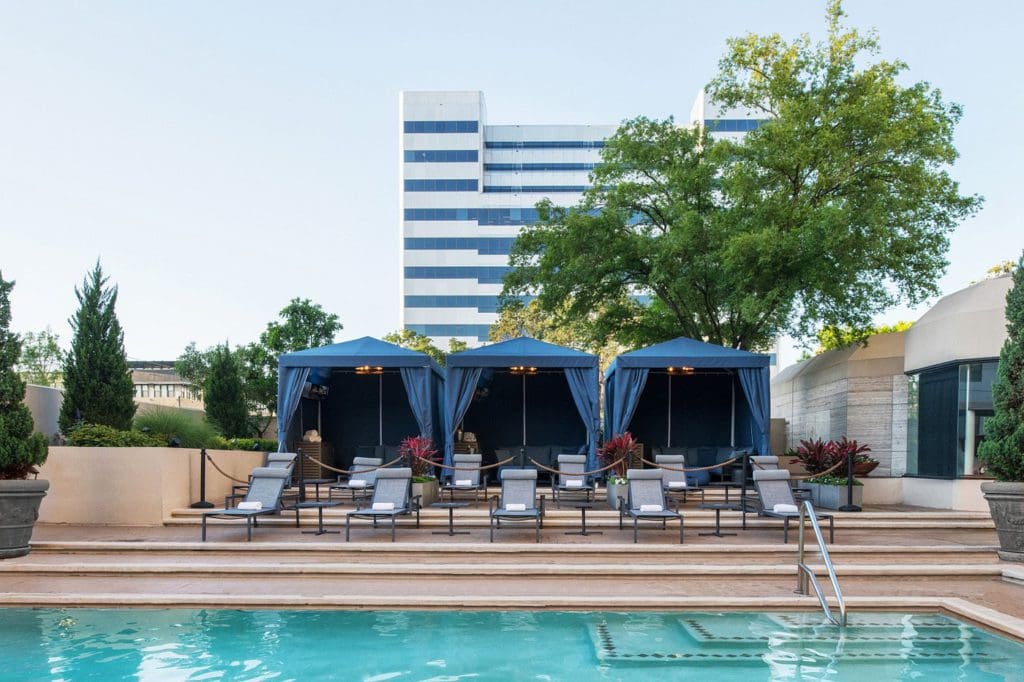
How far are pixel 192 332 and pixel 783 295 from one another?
27124 mm

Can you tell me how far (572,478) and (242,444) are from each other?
7.54 m

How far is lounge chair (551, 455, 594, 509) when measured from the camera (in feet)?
35.3

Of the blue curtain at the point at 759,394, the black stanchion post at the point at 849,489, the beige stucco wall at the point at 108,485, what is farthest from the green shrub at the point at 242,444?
the black stanchion post at the point at 849,489

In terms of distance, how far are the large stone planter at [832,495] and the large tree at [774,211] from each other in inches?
170

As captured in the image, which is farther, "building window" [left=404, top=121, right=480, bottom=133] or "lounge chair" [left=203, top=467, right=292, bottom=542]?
"building window" [left=404, top=121, right=480, bottom=133]

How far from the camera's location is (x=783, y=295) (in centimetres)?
1506

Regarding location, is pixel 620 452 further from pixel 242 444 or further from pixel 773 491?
pixel 242 444

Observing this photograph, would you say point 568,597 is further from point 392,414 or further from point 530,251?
point 530,251

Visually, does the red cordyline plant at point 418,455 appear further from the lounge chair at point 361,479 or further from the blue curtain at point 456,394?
the blue curtain at point 456,394

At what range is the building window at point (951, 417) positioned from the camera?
36.5ft

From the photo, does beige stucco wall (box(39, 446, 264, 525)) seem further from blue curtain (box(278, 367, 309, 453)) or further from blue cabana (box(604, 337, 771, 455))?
blue cabana (box(604, 337, 771, 455))

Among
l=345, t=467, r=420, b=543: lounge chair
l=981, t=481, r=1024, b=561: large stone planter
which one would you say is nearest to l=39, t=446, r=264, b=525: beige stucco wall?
l=345, t=467, r=420, b=543: lounge chair

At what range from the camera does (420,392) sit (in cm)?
1305

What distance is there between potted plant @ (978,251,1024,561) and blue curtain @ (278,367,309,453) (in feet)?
33.2
